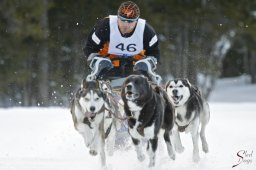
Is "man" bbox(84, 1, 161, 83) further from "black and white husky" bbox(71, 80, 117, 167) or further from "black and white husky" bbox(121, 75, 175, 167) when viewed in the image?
"black and white husky" bbox(121, 75, 175, 167)

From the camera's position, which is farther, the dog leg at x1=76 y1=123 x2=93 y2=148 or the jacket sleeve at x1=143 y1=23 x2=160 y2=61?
the jacket sleeve at x1=143 y1=23 x2=160 y2=61

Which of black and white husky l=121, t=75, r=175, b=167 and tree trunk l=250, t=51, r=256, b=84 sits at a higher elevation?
black and white husky l=121, t=75, r=175, b=167

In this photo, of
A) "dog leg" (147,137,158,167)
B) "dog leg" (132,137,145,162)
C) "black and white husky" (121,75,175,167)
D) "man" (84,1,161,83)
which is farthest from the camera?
"man" (84,1,161,83)

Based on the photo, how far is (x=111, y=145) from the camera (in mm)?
9164

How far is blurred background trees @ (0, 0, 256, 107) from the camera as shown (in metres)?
25.4

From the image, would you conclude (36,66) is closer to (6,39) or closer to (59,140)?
(6,39)

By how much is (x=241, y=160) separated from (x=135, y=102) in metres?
1.80

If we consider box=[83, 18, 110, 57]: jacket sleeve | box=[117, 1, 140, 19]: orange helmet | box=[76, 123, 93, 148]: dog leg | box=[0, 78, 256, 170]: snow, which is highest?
box=[117, 1, 140, 19]: orange helmet

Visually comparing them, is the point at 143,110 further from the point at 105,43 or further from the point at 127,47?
the point at 105,43

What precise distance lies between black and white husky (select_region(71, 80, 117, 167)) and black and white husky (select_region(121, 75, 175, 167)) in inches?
10.6

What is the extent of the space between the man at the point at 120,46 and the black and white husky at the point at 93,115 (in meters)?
0.77
